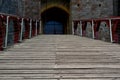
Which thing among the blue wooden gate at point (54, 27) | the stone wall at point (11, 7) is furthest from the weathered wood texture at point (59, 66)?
the blue wooden gate at point (54, 27)

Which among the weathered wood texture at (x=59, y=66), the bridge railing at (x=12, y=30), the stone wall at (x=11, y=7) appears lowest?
the weathered wood texture at (x=59, y=66)

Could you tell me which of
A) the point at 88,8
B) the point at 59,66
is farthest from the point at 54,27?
the point at 59,66

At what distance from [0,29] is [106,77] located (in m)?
3.16

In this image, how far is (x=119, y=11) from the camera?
19656 mm

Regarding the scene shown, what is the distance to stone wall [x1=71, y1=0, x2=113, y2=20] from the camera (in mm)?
18517

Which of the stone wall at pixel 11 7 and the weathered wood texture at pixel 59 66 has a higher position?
the stone wall at pixel 11 7

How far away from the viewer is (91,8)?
733 inches

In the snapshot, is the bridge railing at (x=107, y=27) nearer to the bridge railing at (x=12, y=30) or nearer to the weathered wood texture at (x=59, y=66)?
the bridge railing at (x=12, y=30)

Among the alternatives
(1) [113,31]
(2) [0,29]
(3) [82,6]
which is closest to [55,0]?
(3) [82,6]

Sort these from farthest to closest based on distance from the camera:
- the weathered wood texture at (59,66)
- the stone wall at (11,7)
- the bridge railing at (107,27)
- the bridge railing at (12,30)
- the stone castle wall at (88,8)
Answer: the stone castle wall at (88,8), the stone wall at (11,7), the bridge railing at (107,27), the bridge railing at (12,30), the weathered wood texture at (59,66)

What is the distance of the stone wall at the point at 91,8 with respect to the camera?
18.5 m

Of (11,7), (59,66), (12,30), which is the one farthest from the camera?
(11,7)

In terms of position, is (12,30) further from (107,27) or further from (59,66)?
(107,27)

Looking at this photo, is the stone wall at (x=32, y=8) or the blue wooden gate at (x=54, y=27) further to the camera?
the blue wooden gate at (x=54, y=27)
